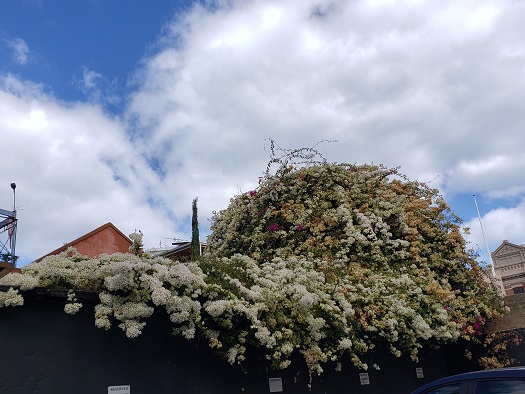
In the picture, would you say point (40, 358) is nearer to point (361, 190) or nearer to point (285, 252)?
point (285, 252)

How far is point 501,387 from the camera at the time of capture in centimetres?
A: 441

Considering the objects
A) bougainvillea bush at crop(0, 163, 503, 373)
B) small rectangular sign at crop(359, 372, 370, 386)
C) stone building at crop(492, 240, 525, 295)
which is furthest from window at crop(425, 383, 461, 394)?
stone building at crop(492, 240, 525, 295)

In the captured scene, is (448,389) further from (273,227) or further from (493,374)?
(273,227)

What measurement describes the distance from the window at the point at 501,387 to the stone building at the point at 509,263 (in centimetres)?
4405

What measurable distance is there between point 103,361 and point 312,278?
13.5ft

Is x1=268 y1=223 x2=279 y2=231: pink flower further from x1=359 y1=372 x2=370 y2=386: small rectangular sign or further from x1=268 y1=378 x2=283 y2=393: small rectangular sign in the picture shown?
x1=268 y1=378 x2=283 y2=393: small rectangular sign

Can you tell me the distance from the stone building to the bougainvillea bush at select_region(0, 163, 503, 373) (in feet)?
119

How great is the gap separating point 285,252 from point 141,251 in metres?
5.47

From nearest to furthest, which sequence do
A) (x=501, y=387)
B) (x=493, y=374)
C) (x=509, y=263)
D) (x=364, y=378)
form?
1. (x=501, y=387)
2. (x=493, y=374)
3. (x=364, y=378)
4. (x=509, y=263)

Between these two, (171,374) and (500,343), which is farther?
(500,343)

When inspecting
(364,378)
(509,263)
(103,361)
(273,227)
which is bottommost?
(364,378)

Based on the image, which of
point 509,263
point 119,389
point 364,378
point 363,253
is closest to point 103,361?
point 119,389

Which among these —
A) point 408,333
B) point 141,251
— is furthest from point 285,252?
point 141,251

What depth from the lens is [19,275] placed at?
19.6ft
